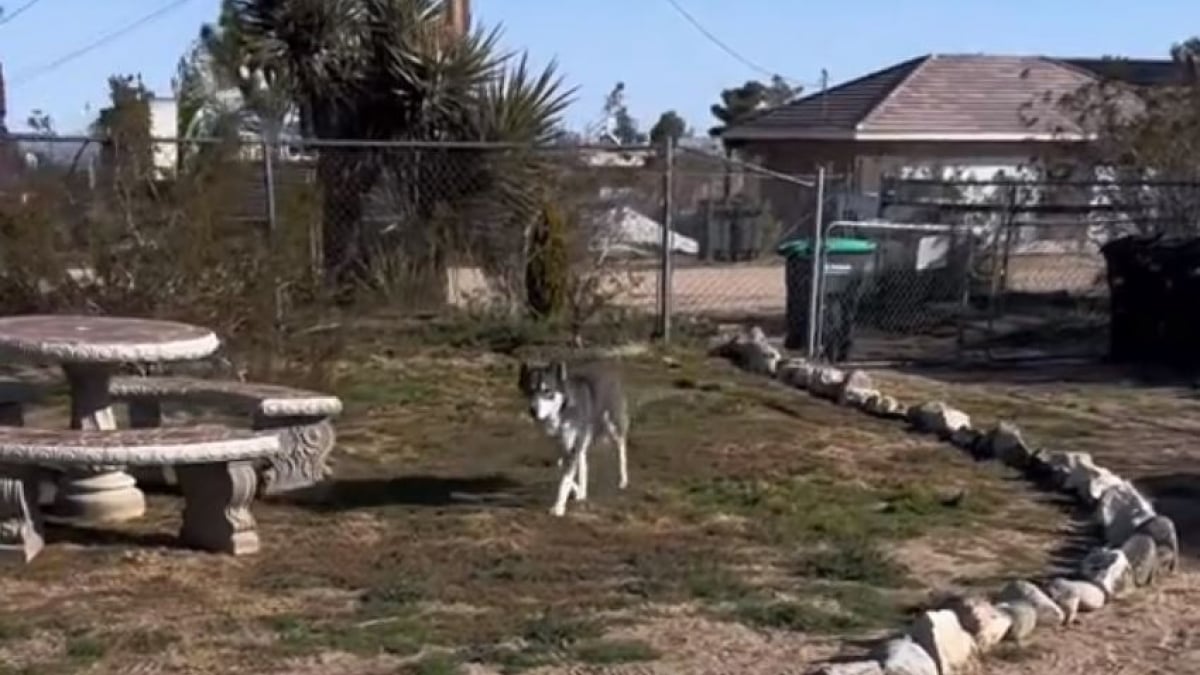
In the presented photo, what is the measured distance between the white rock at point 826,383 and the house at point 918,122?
21709 mm

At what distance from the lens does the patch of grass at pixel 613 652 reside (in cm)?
709

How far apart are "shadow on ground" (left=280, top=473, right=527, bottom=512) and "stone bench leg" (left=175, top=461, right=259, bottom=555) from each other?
103 cm

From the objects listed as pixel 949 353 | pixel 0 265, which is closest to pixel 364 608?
pixel 0 265

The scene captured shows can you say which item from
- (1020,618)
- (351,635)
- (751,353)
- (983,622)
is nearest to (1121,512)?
(1020,618)

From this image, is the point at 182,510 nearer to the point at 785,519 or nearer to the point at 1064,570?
the point at 785,519

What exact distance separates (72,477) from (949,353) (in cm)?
1097

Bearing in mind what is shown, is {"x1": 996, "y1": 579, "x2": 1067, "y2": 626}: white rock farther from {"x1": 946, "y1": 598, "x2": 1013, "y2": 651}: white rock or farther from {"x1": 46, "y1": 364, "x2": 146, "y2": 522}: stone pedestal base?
{"x1": 46, "y1": 364, "x2": 146, "y2": 522}: stone pedestal base

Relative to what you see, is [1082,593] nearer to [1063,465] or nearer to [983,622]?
[983,622]

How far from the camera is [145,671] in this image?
6.91 meters

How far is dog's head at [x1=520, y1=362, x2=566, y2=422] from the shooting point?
30.8ft

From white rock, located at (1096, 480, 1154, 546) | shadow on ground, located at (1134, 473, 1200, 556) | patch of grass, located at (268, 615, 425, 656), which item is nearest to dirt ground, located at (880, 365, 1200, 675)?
shadow on ground, located at (1134, 473, 1200, 556)

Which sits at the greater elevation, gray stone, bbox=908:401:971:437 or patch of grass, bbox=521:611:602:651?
gray stone, bbox=908:401:971:437

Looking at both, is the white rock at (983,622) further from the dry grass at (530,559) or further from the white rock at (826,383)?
the white rock at (826,383)

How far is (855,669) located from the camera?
6.62 metres
